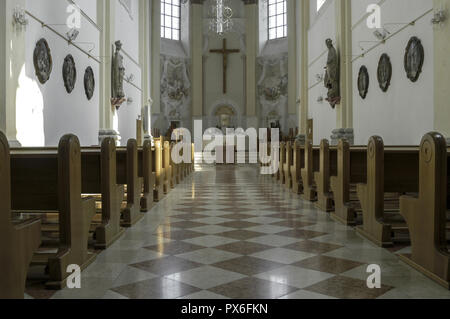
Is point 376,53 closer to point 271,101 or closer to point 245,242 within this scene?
point 245,242

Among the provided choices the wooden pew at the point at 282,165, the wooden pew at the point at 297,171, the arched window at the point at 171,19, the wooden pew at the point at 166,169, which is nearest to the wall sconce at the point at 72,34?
the wooden pew at the point at 166,169

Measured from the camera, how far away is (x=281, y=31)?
23.4 meters

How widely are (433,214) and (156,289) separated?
182 centimetres

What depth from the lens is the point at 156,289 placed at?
2707 millimetres

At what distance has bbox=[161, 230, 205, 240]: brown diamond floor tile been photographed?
4238mm

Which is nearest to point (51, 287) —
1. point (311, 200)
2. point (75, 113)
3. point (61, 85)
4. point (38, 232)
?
point (38, 232)

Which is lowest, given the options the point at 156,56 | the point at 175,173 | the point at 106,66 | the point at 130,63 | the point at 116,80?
the point at 175,173

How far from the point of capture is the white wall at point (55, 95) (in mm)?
8008

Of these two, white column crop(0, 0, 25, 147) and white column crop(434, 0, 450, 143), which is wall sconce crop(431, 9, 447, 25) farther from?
white column crop(0, 0, 25, 147)

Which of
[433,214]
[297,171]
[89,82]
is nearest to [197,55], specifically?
[89,82]

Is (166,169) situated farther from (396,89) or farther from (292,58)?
(292,58)

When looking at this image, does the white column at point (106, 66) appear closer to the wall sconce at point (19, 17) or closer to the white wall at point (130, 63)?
the white wall at point (130, 63)

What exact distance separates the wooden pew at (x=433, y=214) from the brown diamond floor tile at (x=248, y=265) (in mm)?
963

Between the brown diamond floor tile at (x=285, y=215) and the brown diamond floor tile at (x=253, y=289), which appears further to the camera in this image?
the brown diamond floor tile at (x=285, y=215)
